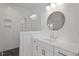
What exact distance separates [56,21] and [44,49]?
1.50ft

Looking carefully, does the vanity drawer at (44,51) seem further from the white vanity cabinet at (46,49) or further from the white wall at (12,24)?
the white wall at (12,24)

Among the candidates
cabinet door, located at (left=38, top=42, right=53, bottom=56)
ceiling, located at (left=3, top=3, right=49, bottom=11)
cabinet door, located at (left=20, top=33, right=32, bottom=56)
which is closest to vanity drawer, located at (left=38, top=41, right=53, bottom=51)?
cabinet door, located at (left=38, top=42, right=53, bottom=56)

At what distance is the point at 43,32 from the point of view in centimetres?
129

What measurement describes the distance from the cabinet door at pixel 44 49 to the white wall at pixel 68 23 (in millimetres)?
205

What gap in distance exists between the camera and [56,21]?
135cm

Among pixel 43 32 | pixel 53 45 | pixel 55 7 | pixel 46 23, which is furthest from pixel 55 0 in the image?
pixel 53 45

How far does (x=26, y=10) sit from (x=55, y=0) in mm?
415

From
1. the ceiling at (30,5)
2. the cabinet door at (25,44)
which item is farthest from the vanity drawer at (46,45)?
the ceiling at (30,5)

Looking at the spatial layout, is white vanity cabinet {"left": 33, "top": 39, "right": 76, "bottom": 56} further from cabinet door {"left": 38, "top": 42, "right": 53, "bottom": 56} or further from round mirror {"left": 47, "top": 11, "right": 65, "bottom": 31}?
round mirror {"left": 47, "top": 11, "right": 65, "bottom": 31}

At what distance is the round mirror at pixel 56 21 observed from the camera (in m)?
1.34

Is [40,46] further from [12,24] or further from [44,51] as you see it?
[12,24]

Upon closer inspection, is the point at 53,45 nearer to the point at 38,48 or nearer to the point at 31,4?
the point at 38,48

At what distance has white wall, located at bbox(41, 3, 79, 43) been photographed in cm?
127

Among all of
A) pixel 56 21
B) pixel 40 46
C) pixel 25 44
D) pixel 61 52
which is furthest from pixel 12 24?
pixel 61 52
